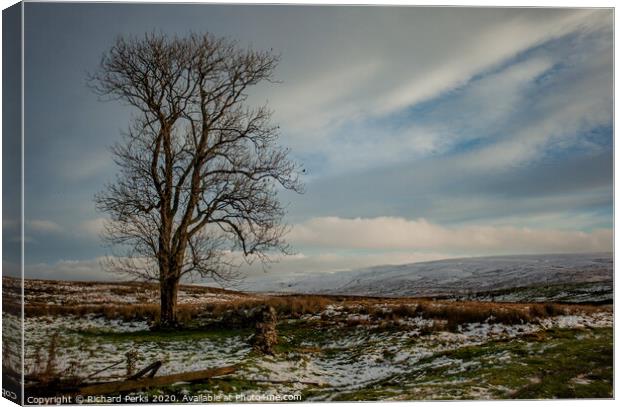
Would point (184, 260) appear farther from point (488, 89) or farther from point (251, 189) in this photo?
point (488, 89)

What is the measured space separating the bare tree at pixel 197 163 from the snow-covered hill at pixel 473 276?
142cm

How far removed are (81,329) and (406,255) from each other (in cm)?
665

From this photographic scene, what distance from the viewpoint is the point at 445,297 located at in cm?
1708

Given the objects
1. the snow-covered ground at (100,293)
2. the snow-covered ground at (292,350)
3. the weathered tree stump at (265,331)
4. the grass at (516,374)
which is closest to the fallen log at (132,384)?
the snow-covered ground at (292,350)

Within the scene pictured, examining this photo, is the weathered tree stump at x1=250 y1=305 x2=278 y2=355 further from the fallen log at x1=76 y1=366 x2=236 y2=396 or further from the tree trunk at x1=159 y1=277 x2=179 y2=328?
the tree trunk at x1=159 y1=277 x2=179 y2=328

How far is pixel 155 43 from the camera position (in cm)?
1620

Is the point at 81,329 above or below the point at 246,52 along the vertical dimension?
below

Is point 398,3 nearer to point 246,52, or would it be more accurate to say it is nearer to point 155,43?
point 246,52

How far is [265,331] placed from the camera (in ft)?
53.7

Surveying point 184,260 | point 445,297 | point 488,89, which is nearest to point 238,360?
point 184,260

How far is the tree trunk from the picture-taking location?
16.5 metres

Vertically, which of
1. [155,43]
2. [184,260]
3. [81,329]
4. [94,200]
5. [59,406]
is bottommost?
[59,406]

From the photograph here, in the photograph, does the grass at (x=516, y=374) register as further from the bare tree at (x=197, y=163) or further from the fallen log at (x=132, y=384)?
the bare tree at (x=197, y=163)

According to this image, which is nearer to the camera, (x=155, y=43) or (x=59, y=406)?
(x=59, y=406)
